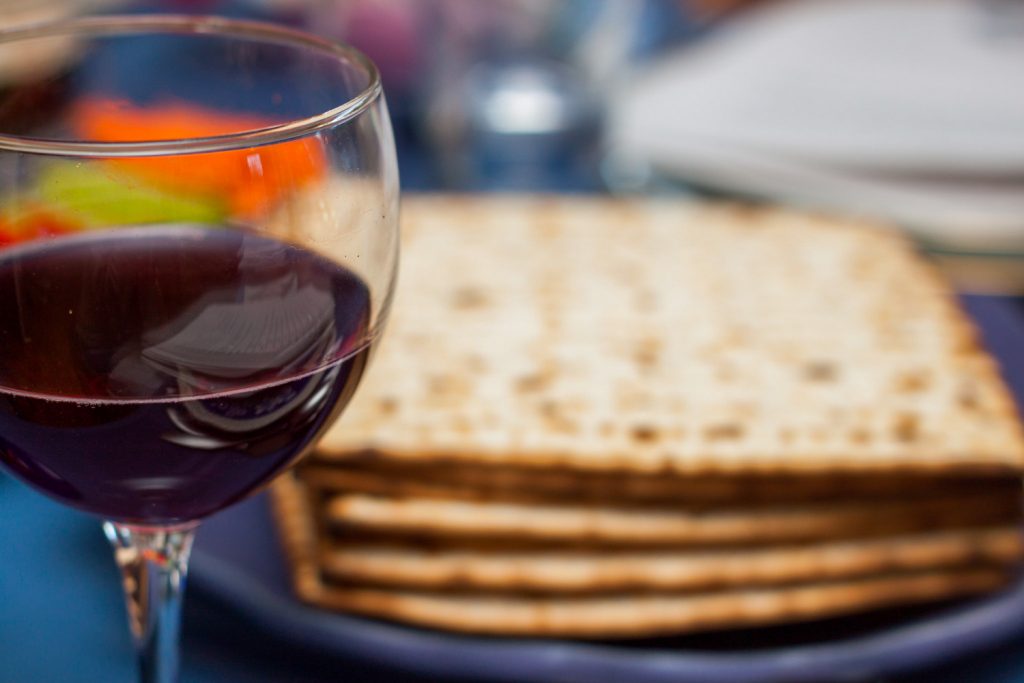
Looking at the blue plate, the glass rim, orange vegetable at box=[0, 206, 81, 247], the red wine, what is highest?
the glass rim

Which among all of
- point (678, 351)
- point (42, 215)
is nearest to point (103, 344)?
point (42, 215)

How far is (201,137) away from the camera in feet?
1.32

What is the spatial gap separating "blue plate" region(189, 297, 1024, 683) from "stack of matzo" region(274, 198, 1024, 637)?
0.06 feet

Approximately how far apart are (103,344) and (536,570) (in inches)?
13.2

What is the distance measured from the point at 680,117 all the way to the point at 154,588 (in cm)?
107

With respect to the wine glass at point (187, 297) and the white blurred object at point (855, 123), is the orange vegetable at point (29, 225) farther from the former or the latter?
the white blurred object at point (855, 123)

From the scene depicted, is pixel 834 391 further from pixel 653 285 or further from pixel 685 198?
pixel 685 198

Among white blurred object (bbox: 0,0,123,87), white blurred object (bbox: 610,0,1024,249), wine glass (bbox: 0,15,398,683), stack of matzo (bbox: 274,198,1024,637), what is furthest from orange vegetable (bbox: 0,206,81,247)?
white blurred object (bbox: 610,0,1024,249)

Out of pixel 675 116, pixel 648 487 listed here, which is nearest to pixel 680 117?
pixel 675 116

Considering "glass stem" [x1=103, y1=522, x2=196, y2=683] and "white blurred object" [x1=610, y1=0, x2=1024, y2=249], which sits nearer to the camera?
"glass stem" [x1=103, y1=522, x2=196, y2=683]

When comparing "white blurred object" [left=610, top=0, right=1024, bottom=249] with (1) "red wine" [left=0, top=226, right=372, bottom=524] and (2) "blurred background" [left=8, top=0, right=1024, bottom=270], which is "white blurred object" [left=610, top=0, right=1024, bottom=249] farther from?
(1) "red wine" [left=0, top=226, right=372, bottom=524]

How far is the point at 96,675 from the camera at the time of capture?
0.66 metres

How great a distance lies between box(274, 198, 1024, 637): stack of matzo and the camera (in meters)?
0.68

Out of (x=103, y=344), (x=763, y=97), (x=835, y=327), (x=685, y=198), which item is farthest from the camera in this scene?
(x=763, y=97)
